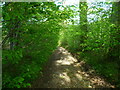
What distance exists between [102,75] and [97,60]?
71.8 inches

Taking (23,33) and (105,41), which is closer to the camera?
(23,33)

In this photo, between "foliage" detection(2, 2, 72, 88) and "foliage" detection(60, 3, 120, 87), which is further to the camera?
"foliage" detection(60, 3, 120, 87)

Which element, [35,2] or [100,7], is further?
[100,7]

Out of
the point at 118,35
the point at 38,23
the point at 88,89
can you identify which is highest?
the point at 38,23

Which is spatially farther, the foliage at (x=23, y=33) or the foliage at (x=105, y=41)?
the foliage at (x=105, y=41)

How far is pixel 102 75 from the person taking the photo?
19.3 ft

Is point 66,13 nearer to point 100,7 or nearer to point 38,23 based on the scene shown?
point 38,23

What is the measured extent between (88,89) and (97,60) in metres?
3.34

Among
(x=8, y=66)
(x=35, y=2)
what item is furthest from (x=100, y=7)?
(x=8, y=66)

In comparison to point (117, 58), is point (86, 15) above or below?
above

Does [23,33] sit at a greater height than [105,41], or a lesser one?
greater

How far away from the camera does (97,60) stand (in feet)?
24.7

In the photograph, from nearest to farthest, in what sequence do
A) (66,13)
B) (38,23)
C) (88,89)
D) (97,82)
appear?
(66,13) → (38,23) → (88,89) → (97,82)

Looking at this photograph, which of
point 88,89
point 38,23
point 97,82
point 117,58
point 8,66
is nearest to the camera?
point 8,66
